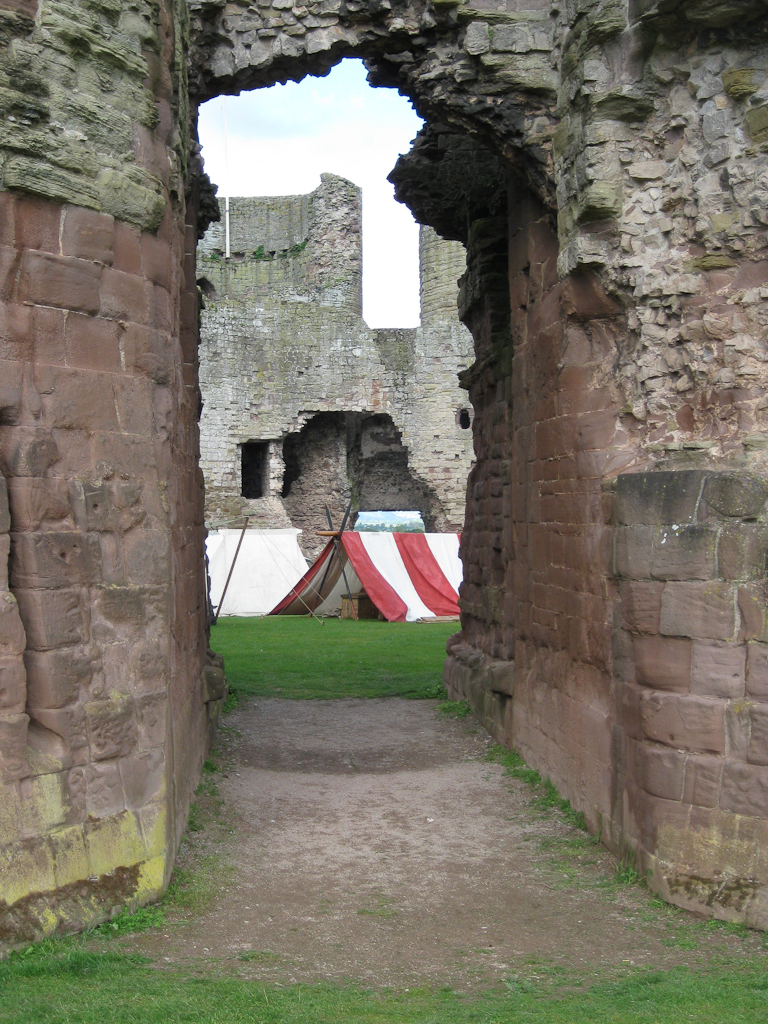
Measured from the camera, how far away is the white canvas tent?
20438 millimetres

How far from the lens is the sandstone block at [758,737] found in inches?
181

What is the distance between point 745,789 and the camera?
4629mm

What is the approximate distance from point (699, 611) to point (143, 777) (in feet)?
9.19

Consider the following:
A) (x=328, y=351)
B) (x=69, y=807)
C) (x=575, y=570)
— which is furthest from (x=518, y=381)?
(x=328, y=351)

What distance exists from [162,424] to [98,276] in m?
0.79

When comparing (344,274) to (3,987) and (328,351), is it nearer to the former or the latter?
(328,351)

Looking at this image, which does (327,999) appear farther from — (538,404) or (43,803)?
(538,404)

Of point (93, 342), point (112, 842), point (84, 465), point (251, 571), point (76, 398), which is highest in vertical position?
point (93, 342)

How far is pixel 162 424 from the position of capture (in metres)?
4.90

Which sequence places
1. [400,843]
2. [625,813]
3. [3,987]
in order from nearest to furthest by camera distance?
[3,987]
[625,813]
[400,843]

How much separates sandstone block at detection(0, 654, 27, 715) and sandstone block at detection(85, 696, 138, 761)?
13.6 inches

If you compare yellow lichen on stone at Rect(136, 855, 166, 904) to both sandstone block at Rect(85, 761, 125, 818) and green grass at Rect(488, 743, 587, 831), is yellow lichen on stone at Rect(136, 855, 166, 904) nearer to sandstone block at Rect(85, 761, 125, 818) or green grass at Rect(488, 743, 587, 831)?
sandstone block at Rect(85, 761, 125, 818)

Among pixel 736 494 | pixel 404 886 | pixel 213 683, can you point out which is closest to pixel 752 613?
pixel 736 494

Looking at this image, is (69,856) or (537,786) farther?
(537,786)
